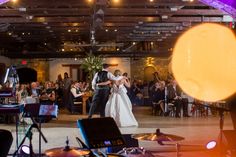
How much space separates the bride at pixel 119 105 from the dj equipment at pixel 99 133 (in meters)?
7.55

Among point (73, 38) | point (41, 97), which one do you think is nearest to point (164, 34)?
point (73, 38)

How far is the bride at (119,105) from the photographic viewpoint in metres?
10.9

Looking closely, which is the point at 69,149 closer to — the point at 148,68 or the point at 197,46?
the point at 197,46

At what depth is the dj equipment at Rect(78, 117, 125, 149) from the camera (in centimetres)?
301

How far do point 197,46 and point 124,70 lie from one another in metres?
7.68

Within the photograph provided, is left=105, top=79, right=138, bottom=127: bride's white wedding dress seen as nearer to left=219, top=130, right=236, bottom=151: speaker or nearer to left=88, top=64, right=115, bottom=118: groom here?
left=88, top=64, right=115, bottom=118: groom

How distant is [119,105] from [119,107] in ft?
0.16

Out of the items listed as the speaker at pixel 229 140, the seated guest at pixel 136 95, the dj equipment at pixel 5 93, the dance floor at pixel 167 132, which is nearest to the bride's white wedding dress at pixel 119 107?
the dance floor at pixel 167 132

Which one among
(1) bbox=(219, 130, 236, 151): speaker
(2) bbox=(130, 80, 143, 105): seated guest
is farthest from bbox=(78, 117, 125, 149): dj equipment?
(2) bbox=(130, 80, 143, 105): seated guest

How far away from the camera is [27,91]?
12195 mm

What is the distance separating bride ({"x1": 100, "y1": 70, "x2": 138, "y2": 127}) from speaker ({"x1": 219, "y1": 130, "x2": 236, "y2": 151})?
6.37 metres

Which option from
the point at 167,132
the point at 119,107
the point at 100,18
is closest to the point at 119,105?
the point at 119,107

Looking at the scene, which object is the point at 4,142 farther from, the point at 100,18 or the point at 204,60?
the point at 204,60

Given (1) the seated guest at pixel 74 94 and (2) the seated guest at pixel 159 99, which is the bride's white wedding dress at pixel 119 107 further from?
(1) the seated guest at pixel 74 94
